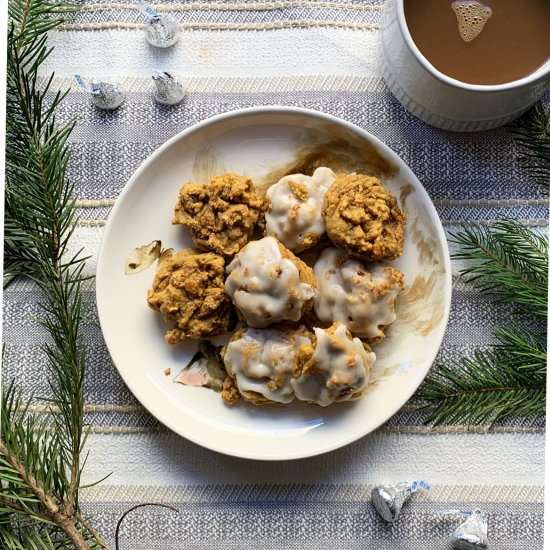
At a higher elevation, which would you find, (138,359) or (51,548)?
(138,359)

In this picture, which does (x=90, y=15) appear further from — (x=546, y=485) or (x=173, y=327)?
(x=546, y=485)

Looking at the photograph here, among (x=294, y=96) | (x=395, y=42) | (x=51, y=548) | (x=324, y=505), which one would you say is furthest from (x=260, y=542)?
(x=395, y=42)

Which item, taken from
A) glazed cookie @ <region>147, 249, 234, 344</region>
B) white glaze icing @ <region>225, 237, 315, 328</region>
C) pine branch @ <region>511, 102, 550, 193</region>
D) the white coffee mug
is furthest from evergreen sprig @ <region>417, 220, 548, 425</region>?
glazed cookie @ <region>147, 249, 234, 344</region>

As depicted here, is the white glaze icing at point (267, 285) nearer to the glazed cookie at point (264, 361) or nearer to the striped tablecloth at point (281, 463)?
the glazed cookie at point (264, 361)

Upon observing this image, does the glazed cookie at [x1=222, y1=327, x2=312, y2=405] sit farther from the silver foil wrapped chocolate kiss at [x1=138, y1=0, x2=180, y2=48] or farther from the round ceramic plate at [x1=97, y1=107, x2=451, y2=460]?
the silver foil wrapped chocolate kiss at [x1=138, y1=0, x2=180, y2=48]

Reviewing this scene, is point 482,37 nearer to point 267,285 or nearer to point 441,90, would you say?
point 441,90

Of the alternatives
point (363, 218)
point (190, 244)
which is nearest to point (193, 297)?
point (190, 244)
